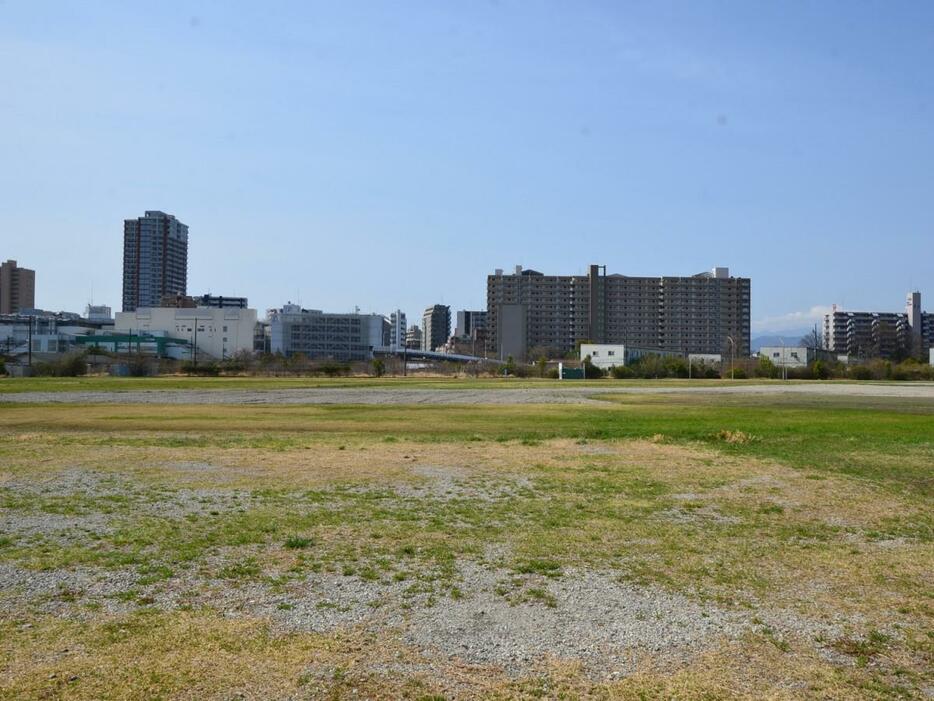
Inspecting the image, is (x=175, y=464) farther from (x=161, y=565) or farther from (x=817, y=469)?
(x=817, y=469)

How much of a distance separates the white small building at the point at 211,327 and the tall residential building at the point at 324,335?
22.1 metres

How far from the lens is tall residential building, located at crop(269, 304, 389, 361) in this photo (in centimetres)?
18038

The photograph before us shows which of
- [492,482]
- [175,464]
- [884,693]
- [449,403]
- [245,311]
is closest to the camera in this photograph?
[884,693]

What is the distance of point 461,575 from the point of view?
847 cm

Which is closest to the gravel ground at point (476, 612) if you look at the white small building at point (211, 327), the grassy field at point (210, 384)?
the grassy field at point (210, 384)

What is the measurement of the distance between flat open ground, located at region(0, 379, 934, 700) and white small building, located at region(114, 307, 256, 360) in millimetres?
141942

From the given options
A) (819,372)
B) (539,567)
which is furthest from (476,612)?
(819,372)

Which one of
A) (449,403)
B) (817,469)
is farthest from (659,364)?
(817,469)

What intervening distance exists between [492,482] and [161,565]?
750 cm

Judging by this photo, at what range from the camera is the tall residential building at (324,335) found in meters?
180

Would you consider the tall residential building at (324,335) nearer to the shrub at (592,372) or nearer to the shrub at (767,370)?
the shrub at (592,372)

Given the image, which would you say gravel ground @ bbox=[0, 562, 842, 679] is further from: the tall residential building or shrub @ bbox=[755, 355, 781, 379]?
the tall residential building

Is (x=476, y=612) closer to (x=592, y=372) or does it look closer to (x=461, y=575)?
(x=461, y=575)

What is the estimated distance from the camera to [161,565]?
8.66 m
